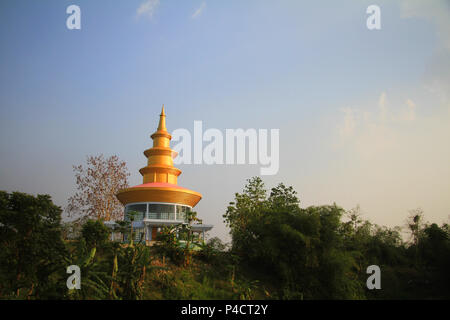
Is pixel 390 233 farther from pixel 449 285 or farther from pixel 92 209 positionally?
pixel 92 209

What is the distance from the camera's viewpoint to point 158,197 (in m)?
28.2

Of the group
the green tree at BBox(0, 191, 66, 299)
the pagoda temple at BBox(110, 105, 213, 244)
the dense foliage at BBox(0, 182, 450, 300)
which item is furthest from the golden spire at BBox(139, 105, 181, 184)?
the green tree at BBox(0, 191, 66, 299)

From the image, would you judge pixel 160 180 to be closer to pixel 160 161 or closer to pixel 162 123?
pixel 160 161

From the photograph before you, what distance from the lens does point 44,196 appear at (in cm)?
1272

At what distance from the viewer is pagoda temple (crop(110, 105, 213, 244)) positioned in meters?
27.5

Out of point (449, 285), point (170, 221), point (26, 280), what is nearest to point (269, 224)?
point (449, 285)

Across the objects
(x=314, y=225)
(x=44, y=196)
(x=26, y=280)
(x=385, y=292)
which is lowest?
(x=385, y=292)

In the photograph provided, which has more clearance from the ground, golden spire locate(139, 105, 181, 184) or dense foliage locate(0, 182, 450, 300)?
golden spire locate(139, 105, 181, 184)

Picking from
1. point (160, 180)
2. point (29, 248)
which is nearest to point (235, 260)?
point (29, 248)

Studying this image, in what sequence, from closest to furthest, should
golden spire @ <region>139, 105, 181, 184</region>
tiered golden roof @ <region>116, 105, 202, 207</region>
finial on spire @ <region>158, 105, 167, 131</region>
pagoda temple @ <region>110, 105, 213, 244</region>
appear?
pagoda temple @ <region>110, 105, 213, 244</region> → tiered golden roof @ <region>116, 105, 202, 207</region> → golden spire @ <region>139, 105, 181, 184</region> → finial on spire @ <region>158, 105, 167, 131</region>

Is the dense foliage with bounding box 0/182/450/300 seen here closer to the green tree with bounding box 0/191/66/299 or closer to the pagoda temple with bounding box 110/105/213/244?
the green tree with bounding box 0/191/66/299

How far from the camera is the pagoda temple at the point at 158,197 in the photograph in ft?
90.3
